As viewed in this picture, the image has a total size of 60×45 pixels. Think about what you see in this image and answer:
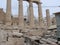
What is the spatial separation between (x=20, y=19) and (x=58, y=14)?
49.3ft

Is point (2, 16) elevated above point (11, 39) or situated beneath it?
elevated above

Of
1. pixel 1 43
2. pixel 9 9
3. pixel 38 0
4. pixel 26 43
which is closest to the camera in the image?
pixel 1 43

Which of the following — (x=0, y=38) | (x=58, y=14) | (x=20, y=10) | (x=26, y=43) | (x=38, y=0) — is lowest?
(x=26, y=43)

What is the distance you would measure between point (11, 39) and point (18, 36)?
1.59ft

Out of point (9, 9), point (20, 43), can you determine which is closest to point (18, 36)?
point (20, 43)

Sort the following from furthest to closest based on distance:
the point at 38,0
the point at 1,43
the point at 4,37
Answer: the point at 38,0, the point at 4,37, the point at 1,43

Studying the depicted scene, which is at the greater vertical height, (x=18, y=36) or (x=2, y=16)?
(x=2, y=16)

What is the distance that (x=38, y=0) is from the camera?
2666 centimetres

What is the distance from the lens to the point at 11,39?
732 cm

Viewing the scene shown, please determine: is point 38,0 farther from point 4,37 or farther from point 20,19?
point 4,37

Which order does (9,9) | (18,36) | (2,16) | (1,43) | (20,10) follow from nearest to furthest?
(1,43), (18,36), (9,9), (20,10), (2,16)

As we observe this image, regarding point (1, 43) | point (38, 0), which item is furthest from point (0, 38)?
point (38, 0)

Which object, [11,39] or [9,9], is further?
[9,9]

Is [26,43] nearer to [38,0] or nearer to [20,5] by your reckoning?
[20,5]
